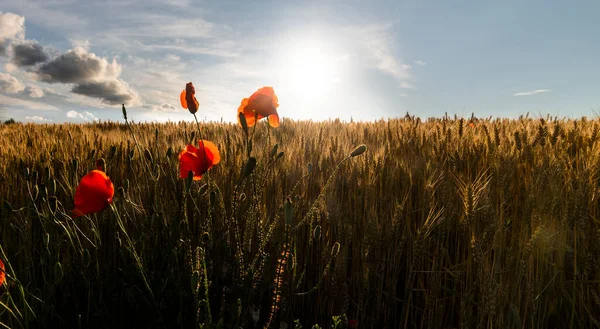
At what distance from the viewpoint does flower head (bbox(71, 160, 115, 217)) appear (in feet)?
3.42

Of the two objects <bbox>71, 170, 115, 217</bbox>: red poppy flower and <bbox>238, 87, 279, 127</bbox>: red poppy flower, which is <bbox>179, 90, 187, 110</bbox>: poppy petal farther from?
<bbox>71, 170, 115, 217</bbox>: red poppy flower

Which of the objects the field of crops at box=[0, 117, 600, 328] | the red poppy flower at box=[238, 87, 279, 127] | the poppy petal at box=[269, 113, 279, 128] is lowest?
the field of crops at box=[0, 117, 600, 328]

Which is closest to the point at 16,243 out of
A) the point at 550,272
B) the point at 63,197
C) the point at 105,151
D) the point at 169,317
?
the point at 63,197

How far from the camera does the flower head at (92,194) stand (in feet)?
3.42

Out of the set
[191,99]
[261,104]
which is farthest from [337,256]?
[191,99]

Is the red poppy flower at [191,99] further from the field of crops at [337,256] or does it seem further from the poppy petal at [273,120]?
the poppy petal at [273,120]

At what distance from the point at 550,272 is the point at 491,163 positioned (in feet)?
2.03

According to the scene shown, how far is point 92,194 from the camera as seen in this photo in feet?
3.45

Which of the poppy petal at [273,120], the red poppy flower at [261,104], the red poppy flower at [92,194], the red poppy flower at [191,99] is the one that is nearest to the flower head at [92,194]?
the red poppy flower at [92,194]

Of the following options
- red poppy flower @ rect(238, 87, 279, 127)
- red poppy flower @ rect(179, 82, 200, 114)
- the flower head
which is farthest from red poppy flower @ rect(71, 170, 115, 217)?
red poppy flower @ rect(238, 87, 279, 127)

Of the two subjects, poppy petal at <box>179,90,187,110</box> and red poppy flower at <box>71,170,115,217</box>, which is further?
poppy petal at <box>179,90,187,110</box>

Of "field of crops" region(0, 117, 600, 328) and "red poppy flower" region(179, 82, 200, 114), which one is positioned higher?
"red poppy flower" region(179, 82, 200, 114)

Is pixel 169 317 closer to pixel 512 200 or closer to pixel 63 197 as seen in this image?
pixel 63 197

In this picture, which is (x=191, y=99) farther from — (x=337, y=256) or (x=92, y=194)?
(x=337, y=256)
